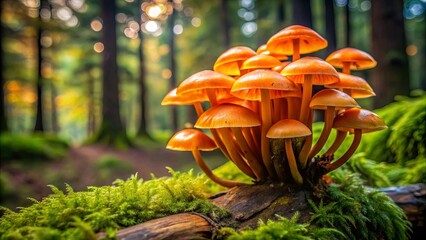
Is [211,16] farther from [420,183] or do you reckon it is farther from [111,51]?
[420,183]

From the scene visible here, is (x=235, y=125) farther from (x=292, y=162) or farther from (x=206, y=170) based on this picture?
(x=206, y=170)

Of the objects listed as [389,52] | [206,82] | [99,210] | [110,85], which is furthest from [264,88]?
[110,85]

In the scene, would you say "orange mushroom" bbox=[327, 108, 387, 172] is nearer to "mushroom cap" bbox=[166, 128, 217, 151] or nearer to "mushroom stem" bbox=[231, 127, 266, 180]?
"mushroom stem" bbox=[231, 127, 266, 180]

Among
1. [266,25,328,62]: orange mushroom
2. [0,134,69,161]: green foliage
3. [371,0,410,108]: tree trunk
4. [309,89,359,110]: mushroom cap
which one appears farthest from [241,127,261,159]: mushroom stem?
[0,134,69,161]: green foliage

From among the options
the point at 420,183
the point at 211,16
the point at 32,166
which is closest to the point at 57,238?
the point at 420,183

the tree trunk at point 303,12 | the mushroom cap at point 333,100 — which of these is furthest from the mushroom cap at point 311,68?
the tree trunk at point 303,12
